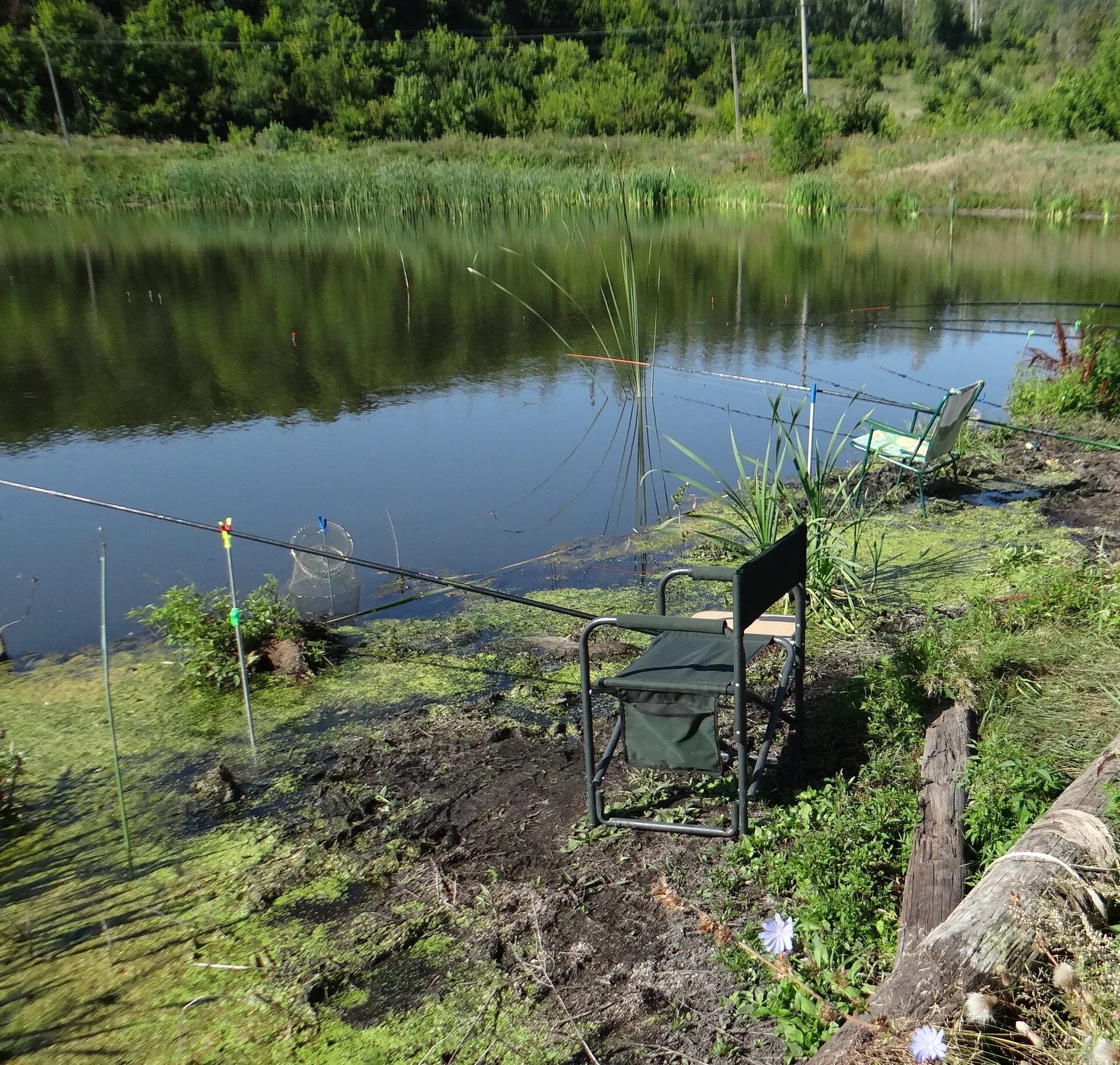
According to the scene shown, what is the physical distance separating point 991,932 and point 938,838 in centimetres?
47

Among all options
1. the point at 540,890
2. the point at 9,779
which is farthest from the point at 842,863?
the point at 9,779

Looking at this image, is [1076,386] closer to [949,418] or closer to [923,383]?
[923,383]

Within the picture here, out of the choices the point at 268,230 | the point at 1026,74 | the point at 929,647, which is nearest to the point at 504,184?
the point at 268,230

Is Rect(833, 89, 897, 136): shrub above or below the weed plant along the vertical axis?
above

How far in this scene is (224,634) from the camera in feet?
13.0

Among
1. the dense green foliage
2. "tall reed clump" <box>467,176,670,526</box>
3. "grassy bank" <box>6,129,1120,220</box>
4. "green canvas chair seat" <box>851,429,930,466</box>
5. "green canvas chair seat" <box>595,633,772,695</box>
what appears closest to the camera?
"green canvas chair seat" <box>595,633,772,695</box>

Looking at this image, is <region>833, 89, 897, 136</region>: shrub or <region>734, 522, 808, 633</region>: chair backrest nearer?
<region>734, 522, 808, 633</region>: chair backrest

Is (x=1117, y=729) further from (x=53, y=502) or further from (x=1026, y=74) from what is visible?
(x=1026, y=74)

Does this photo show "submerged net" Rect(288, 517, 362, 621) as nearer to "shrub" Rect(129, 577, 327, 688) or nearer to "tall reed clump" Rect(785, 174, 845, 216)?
"shrub" Rect(129, 577, 327, 688)

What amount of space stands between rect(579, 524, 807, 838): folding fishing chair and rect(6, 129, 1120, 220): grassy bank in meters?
15.3

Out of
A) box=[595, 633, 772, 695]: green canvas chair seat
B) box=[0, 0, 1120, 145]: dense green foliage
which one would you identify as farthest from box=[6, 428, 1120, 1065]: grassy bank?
box=[0, 0, 1120, 145]: dense green foliage

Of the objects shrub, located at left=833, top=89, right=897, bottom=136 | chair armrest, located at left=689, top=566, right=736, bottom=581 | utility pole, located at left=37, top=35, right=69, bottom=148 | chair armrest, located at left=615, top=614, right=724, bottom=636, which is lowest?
chair armrest, located at left=615, top=614, right=724, bottom=636

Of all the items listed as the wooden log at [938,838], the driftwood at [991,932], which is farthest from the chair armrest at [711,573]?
the driftwood at [991,932]

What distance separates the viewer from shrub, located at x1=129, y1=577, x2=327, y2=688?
389cm
